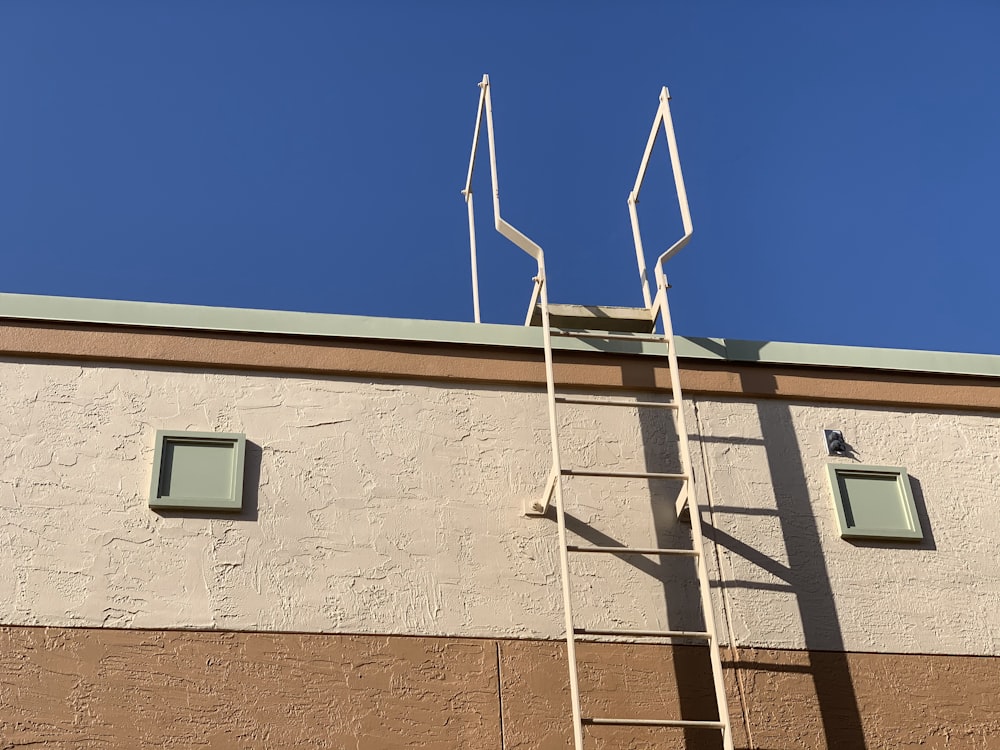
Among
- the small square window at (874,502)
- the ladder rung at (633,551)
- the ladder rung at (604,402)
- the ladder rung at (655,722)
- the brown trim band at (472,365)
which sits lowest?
the ladder rung at (655,722)

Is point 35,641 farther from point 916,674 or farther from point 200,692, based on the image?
point 916,674

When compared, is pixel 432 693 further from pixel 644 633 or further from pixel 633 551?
pixel 633 551

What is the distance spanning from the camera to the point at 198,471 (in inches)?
258

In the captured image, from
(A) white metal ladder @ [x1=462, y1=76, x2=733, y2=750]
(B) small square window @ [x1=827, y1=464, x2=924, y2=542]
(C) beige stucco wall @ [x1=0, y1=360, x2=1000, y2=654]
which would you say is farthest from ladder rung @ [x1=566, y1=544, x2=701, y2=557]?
(B) small square window @ [x1=827, y1=464, x2=924, y2=542]

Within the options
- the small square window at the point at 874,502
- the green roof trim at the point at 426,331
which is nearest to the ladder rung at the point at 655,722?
the small square window at the point at 874,502

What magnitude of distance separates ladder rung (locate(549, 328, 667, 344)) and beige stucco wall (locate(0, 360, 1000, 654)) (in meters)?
0.42

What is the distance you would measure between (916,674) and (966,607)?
1.82 feet

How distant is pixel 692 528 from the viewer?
645 cm

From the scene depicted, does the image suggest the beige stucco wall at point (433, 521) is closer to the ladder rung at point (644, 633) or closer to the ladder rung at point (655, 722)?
the ladder rung at point (644, 633)

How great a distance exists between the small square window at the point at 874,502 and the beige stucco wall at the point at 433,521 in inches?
3.3

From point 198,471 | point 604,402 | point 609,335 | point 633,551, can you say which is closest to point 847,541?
point 633,551

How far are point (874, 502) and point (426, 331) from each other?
A: 9.26 ft

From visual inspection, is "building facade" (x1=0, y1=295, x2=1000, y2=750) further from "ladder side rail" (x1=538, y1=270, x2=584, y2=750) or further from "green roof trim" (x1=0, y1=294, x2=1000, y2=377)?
"ladder side rail" (x1=538, y1=270, x2=584, y2=750)

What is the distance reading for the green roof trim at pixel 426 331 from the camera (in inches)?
272
